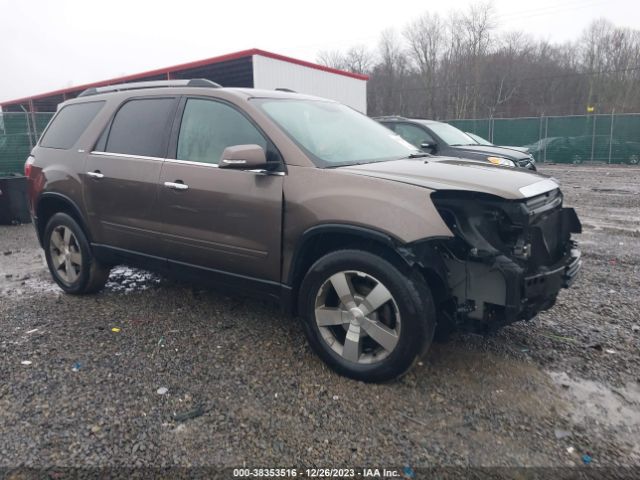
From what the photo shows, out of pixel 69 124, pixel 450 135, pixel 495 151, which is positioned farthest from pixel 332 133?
pixel 450 135

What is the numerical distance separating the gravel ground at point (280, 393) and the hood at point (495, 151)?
4.91m

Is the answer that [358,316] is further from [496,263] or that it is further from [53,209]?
[53,209]

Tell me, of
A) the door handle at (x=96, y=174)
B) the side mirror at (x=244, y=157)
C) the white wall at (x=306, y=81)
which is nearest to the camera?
the side mirror at (x=244, y=157)

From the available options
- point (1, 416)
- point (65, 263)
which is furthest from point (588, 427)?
point (65, 263)

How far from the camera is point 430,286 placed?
10.2ft

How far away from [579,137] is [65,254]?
2324 cm

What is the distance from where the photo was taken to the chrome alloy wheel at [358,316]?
3027mm

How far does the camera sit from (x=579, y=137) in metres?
22.7

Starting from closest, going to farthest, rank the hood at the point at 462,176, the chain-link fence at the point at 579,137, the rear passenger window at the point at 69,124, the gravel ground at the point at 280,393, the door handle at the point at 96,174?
the gravel ground at the point at 280,393, the hood at the point at 462,176, the door handle at the point at 96,174, the rear passenger window at the point at 69,124, the chain-link fence at the point at 579,137

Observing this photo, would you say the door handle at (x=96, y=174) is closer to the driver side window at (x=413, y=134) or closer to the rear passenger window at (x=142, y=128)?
the rear passenger window at (x=142, y=128)

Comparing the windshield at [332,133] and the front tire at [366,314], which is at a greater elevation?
the windshield at [332,133]

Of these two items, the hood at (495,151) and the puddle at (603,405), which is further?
the hood at (495,151)

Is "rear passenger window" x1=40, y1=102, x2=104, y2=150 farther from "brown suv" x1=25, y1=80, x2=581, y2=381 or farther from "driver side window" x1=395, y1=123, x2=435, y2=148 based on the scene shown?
"driver side window" x1=395, y1=123, x2=435, y2=148

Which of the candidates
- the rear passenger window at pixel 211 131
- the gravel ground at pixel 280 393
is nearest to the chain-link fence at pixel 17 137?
the gravel ground at pixel 280 393
